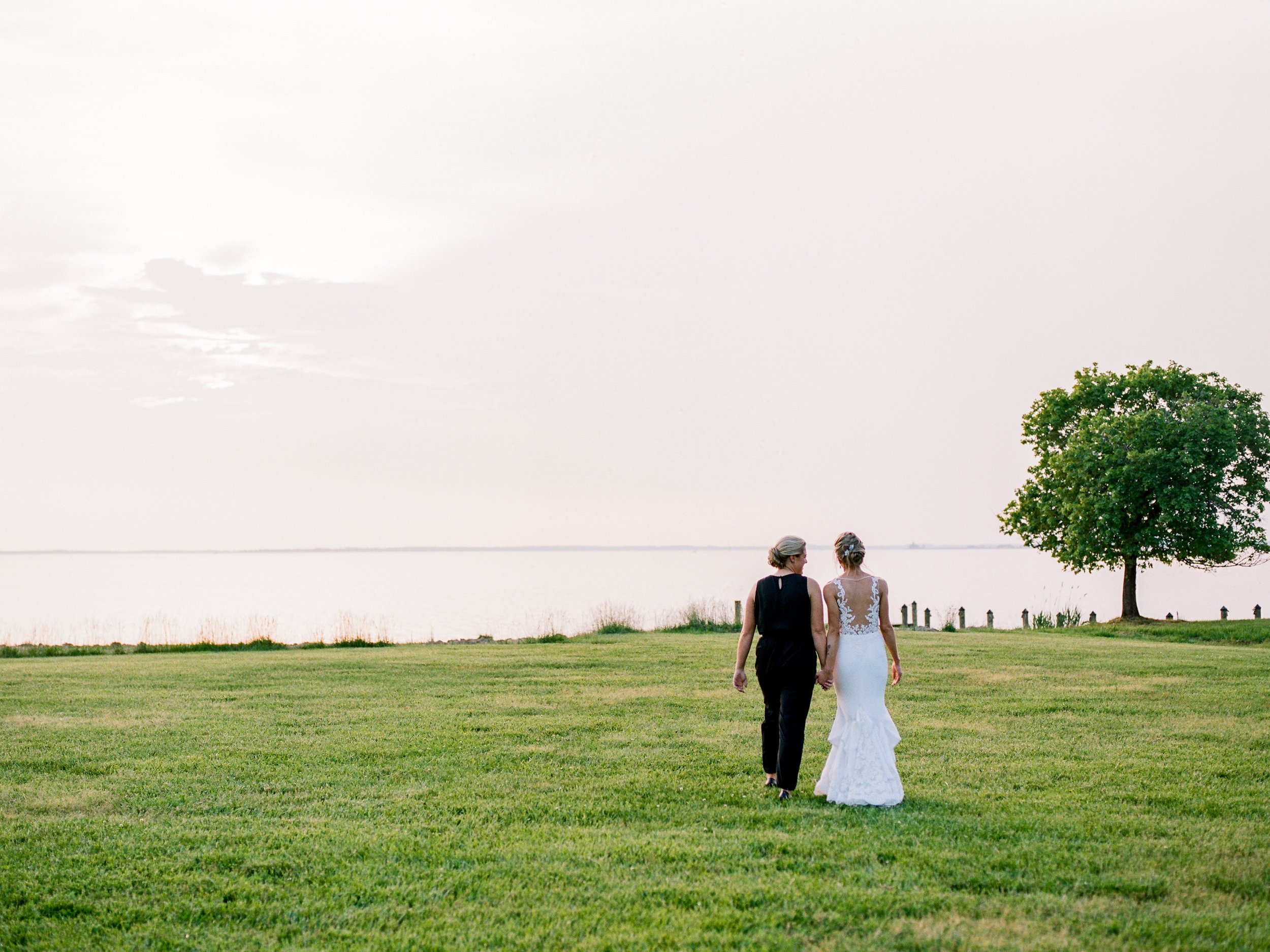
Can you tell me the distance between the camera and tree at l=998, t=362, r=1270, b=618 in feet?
105

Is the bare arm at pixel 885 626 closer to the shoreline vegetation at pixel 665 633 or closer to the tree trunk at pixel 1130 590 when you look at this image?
the shoreline vegetation at pixel 665 633

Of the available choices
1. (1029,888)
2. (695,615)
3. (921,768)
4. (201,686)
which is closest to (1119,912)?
(1029,888)

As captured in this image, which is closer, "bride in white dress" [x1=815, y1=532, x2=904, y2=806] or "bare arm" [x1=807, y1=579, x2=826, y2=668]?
"bride in white dress" [x1=815, y1=532, x2=904, y2=806]

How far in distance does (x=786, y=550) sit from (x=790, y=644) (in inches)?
32.3

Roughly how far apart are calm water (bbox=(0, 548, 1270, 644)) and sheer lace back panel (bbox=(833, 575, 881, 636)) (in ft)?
76.7

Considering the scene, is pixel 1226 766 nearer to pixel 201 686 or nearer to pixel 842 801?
pixel 842 801

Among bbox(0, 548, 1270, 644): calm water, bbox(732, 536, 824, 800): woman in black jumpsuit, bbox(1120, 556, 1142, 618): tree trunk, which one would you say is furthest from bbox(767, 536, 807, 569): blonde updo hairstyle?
bbox(1120, 556, 1142, 618): tree trunk

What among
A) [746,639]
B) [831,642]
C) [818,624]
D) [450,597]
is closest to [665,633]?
[746,639]

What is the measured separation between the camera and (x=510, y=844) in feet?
23.1

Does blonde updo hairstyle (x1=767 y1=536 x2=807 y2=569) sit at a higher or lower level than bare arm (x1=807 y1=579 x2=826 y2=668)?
higher

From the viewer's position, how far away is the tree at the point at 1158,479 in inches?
1265

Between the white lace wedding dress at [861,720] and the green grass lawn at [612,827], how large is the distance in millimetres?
262

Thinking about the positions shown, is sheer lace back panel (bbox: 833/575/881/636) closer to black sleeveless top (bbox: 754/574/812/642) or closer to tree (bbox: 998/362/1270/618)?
black sleeveless top (bbox: 754/574/812/642)

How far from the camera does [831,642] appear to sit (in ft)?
27.7
